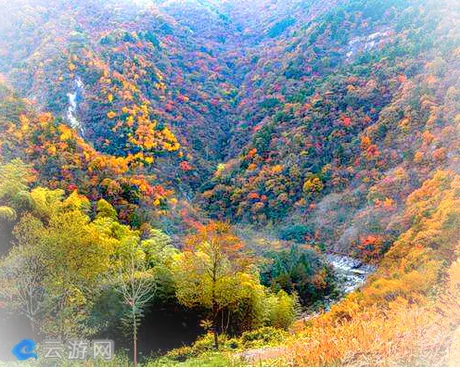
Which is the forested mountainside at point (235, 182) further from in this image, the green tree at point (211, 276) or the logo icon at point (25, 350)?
the logo icon at point (25, 350)

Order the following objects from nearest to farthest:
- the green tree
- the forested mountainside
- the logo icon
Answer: the logo icon < the forested mountainside < the green tree

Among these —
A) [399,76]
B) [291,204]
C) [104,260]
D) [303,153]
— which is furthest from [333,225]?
[104,260]

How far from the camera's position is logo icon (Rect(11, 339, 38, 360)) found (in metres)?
17.9

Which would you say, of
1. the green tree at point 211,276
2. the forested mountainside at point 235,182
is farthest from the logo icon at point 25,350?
the green tree at point 211,276

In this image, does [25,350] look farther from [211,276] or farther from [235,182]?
[235,182]

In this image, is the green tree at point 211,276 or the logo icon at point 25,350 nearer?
the logo icon at point 25,350

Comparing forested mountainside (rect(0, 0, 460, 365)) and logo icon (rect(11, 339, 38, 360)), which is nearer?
logo icon (rect(11, 339, 38, 360))

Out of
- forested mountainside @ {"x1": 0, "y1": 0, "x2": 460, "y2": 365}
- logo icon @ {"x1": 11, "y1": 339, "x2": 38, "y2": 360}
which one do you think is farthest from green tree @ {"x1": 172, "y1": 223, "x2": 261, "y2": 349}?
logo icon @ {"x1": 11, "y1": 339, "x2": 38, "y2": 360}

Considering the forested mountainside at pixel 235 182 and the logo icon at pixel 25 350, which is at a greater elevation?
the forested mountainside at pixel 235 182

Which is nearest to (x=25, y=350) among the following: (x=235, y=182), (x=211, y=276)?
(x=211, y=276)

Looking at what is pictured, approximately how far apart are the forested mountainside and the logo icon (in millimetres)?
863

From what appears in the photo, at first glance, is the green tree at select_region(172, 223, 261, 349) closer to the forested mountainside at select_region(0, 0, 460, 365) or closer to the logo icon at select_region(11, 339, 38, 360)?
the forested mountainside at select_region(0, 0, 460, 365)

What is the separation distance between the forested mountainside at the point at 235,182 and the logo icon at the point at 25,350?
863 mm

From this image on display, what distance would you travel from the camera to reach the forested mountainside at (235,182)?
18297mm
